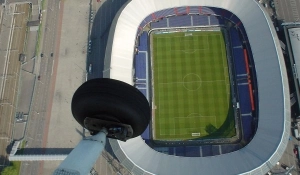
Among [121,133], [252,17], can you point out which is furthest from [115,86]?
[252,17]

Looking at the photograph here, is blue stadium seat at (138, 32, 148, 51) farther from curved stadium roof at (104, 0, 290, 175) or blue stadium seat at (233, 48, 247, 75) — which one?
blue stadium seat at (233, 48, 247, 75)

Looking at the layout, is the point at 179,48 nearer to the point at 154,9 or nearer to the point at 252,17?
the point at 154,9

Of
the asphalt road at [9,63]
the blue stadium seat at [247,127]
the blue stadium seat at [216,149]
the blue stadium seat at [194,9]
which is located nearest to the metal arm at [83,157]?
the blue stadium seat at [216,149]

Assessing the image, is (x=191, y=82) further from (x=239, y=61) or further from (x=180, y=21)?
(x=180, y=21)

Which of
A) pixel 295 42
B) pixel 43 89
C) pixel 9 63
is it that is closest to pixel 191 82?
pixel 295 42

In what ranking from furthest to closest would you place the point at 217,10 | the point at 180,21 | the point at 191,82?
the point at 180,21 → the point at 217,10 → the point at 191,82
